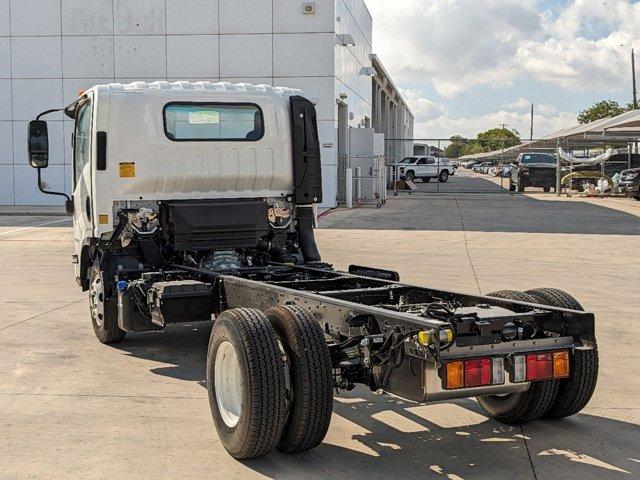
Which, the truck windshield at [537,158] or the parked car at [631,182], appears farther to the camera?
the truck windshield at [537,158]

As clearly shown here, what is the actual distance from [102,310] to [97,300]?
0.15 m

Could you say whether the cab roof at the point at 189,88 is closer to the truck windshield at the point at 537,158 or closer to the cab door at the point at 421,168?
the truck windshield at the point at 537,158

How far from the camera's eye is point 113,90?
8.46m

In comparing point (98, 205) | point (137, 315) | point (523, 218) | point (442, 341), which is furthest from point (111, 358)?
point (523, 218)

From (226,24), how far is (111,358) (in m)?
24.4

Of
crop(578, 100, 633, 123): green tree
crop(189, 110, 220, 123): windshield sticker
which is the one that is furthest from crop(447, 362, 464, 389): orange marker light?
crop(578, 100, 633, 123): green tree

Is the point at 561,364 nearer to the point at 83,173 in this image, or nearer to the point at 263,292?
the point at 263,292

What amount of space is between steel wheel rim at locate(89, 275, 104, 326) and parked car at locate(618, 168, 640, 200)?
104 feet

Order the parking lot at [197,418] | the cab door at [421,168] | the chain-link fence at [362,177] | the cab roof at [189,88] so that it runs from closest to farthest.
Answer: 1. the parking lot at [197,418]
2. the cab roof at [189,88]
3. the chain-link fence at [362,177]
4. the cab door at [421,168]

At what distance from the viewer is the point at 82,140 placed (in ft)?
29.7

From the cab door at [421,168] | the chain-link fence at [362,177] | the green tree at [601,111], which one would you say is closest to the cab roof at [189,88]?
the chain-link fence at [362,177]

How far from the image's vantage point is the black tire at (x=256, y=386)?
5.00m

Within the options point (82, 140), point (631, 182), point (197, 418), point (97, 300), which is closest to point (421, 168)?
point (631, 182)

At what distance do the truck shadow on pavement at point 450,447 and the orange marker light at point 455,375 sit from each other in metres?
0.63
